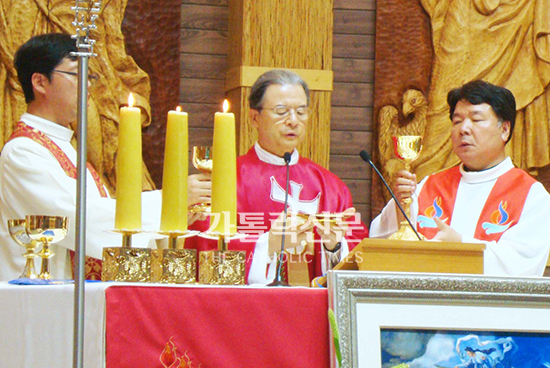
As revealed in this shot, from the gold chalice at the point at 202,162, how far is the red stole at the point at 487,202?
4.57 ft

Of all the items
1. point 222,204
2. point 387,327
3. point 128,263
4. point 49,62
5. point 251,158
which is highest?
point 49,62

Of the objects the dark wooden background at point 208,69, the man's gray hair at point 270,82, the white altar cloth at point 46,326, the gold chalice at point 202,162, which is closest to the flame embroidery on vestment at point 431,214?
the man's gray hair at point 270,82

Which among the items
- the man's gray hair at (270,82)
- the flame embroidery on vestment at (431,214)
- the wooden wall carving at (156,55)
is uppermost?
the wooden wall carving at (156,55)

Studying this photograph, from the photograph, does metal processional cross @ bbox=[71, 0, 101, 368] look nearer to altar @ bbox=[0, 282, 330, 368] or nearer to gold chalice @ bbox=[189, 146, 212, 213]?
altar @ bbox=[0, 282, 330, 368]

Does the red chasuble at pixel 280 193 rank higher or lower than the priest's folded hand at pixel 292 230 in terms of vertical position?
higher

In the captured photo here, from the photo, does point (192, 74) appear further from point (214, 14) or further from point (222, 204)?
point (222, 204)

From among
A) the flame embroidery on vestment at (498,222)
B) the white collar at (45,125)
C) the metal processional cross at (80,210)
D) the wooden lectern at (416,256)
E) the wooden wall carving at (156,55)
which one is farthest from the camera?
the wooden wall carving at (156,55)

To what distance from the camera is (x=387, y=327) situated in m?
1.82

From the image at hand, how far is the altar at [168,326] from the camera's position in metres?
1.79

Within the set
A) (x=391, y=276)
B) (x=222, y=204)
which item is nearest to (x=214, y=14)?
(x=222, y=204)

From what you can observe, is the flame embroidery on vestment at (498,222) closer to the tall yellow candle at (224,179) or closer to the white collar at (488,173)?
the white collar at (488,173)

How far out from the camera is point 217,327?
182cm

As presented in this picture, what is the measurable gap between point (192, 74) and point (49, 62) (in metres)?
1.65

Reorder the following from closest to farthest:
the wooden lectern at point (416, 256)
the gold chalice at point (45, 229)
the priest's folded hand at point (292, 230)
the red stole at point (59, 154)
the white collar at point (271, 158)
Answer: the wooden lectern at point (416, 256) < the gold chalice at point (45, 229) < the priest's folded hand at point (292, 230) < the red stole at point (59, 154) < the white collar at point (271, 158)
